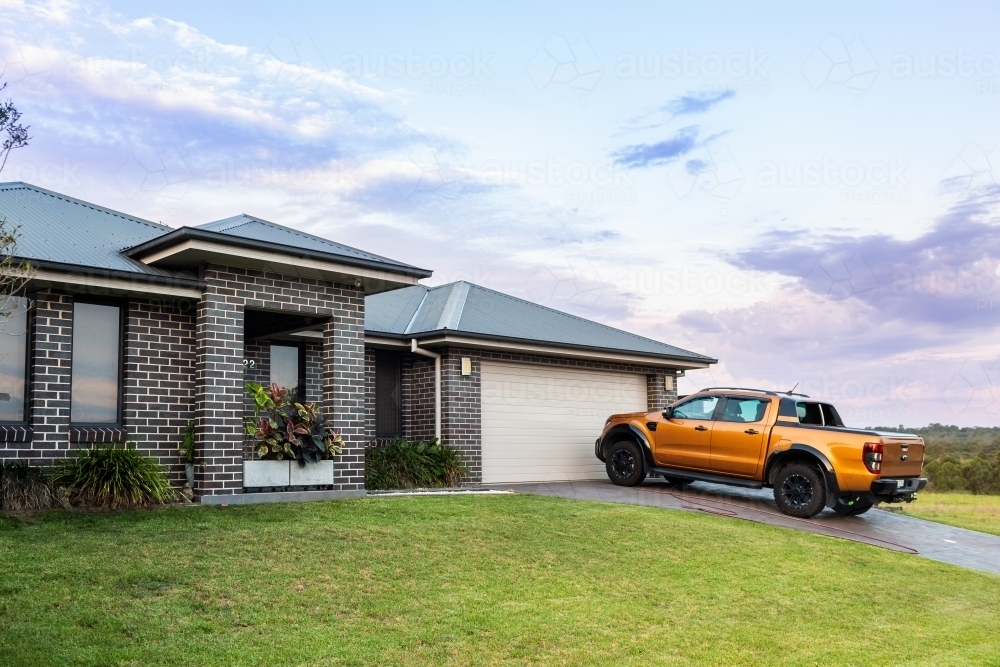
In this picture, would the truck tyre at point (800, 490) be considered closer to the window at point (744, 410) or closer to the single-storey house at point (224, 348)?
the window at point (744, 410)

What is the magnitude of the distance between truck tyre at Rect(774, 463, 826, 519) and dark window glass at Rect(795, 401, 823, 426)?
843 millimetres

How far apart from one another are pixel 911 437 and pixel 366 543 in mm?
9330

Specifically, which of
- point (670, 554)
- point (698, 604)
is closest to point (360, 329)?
point (670, 554)

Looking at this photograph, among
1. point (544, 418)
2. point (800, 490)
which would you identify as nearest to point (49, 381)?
point (544, 418)

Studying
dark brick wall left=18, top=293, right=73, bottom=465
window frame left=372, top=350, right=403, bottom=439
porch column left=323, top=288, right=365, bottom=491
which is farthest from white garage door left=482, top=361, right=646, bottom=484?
dark brick wall left=18, top=293, right=73, bottom=465

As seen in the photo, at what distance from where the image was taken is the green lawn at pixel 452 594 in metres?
6.98

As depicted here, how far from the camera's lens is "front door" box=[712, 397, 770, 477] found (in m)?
15.3

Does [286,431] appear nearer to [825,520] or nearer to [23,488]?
[23,488]

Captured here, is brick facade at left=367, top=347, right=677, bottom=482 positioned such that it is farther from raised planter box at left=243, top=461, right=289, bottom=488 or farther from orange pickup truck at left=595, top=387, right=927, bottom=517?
raised planter box at left=243, top=461, right=289, bottom=488

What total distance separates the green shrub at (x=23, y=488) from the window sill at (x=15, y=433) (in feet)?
0.89

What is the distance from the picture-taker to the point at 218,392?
476 inches

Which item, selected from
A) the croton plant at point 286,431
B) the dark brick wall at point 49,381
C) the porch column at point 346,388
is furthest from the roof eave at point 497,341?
the dark brick wall at point 49,381

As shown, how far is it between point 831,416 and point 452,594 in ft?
31.5

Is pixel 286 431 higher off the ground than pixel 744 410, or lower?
lower
